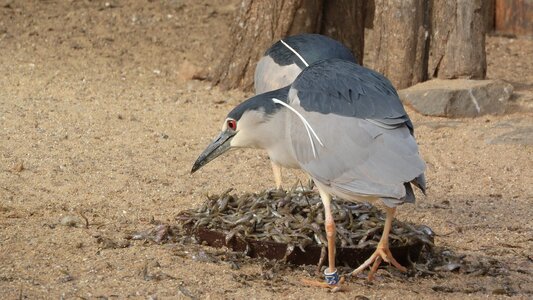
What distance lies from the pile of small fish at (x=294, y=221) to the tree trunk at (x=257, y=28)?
3.18 m

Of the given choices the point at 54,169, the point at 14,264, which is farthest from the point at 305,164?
the point at 54,169

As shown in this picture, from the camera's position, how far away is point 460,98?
25.7 ft

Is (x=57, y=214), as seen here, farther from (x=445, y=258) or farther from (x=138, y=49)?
(x=138, y=49)

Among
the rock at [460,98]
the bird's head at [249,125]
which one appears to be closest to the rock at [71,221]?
the bird's head at [249,125]

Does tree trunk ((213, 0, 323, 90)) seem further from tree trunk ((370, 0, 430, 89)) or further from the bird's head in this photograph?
the bird's head

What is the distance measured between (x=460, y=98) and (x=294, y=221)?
3.17 meters

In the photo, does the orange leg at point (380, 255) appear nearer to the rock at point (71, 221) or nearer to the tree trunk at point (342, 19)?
the rock at point (71, 221)

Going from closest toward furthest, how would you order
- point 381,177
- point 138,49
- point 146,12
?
1. point 381,177
2. point 138,49
3. point 146,12

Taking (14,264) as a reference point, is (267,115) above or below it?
above

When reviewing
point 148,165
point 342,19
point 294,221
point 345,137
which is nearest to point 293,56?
point 148,165

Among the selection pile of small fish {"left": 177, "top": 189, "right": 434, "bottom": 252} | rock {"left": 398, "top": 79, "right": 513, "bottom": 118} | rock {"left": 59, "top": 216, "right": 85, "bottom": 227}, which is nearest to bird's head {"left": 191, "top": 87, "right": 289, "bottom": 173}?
pile of small fish {"left": 177, "top": 189, "right": 434, "bottom": 252}

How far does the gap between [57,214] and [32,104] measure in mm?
2207

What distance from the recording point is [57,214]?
5633 mm

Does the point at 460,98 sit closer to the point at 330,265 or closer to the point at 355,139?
the point at 355,139
